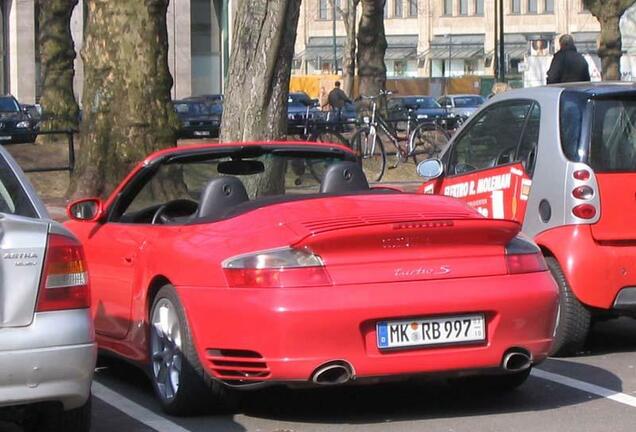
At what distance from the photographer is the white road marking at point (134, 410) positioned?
6.62 m

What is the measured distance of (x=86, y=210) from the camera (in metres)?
8.10

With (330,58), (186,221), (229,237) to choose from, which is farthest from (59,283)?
(330,58)

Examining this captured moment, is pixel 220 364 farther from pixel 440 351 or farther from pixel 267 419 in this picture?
pixel 440 351

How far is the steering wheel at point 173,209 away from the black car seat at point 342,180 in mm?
820

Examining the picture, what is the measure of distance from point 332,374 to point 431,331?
1.71ft

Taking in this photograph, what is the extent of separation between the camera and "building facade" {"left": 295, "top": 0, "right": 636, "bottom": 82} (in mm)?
99000

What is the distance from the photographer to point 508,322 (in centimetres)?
645

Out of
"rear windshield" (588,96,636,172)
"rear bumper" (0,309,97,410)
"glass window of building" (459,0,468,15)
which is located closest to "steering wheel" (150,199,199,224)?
"rear bumper" (0,309,97,410)

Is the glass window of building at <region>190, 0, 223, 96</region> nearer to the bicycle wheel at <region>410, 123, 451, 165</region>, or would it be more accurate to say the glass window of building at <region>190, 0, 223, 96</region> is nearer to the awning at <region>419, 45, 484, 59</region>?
the awning at <region>419, 45, 484, 59</region>

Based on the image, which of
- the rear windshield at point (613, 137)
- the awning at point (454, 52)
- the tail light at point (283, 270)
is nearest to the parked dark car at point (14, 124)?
the rear windshield at point (613, 137)

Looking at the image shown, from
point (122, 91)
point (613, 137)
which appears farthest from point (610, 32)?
point (613, 137)

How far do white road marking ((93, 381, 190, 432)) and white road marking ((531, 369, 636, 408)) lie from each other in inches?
92.3

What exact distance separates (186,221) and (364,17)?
80.2 feet

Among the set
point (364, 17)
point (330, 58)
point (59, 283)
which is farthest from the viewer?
point (330, 58)
